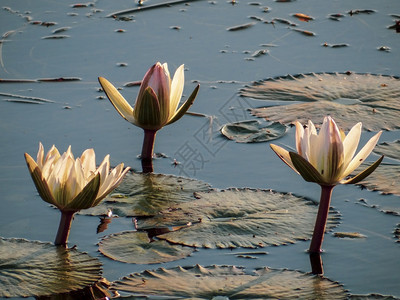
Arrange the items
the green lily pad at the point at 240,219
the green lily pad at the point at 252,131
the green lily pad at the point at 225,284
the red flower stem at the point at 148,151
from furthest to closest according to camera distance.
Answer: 1. the green lily pad at the point at 252,131
2. the red flower stem at the point at 148,151
3. the green lily pad at the point at 240,219
4. the green lily pad at the point at 225,284

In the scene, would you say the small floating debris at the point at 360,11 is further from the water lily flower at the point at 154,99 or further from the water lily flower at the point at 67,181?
the water lily flower at the point at 67,181

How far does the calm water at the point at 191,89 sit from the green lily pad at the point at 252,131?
4 cm

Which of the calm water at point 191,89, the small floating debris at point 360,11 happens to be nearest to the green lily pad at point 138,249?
the calm water at point 191,89

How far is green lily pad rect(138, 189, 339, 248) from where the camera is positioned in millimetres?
2447

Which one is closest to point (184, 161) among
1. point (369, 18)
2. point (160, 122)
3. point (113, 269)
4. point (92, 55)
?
point (160, 122)

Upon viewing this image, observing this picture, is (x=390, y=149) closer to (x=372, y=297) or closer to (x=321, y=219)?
(x=321, y=219)

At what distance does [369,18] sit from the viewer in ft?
15.3

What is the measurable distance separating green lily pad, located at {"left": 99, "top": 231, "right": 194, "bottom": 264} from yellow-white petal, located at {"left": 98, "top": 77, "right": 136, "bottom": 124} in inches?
22.3

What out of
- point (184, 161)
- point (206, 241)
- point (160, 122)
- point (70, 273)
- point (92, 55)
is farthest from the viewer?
point (92, 55)

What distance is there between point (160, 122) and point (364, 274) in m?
0.98

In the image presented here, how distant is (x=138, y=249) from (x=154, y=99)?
62 cm

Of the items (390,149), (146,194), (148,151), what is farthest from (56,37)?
(390,149)

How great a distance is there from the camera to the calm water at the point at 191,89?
2.47 meters

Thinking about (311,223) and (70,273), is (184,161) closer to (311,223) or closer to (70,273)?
(311,223)
